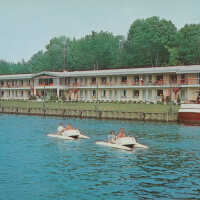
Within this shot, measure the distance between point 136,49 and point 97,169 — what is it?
102 metres

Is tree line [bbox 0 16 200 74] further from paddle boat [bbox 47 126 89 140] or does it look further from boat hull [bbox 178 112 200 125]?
paddle boat [bbox 47 126 89 140]

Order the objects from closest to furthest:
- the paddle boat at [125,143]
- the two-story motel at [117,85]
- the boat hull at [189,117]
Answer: the paddle boat at [125,143] < the boat hull at [189,117] < the two-story motel at [117,85]

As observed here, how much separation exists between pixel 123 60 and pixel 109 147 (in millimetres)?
95548

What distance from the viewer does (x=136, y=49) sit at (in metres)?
129

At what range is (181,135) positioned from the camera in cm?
4803

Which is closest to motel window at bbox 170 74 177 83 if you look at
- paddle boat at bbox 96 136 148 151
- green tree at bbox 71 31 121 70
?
paddle boat at bbox 96 136 148 151

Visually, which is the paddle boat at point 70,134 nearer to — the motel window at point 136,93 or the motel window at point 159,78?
the motel window at point 159,78

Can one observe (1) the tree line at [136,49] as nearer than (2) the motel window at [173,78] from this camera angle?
No

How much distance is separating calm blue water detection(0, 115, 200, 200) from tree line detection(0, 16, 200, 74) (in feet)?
225

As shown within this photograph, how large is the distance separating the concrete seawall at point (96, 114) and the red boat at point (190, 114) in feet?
4.99

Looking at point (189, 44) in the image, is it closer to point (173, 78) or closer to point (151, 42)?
point (151, 42)

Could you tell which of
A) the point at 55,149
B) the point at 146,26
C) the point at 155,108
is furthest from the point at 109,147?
the point at 146,26

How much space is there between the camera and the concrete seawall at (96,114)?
6334cm

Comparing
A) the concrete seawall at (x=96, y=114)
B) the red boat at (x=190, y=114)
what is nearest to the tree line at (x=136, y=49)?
the concrete seawall at (x=96, y=114)
